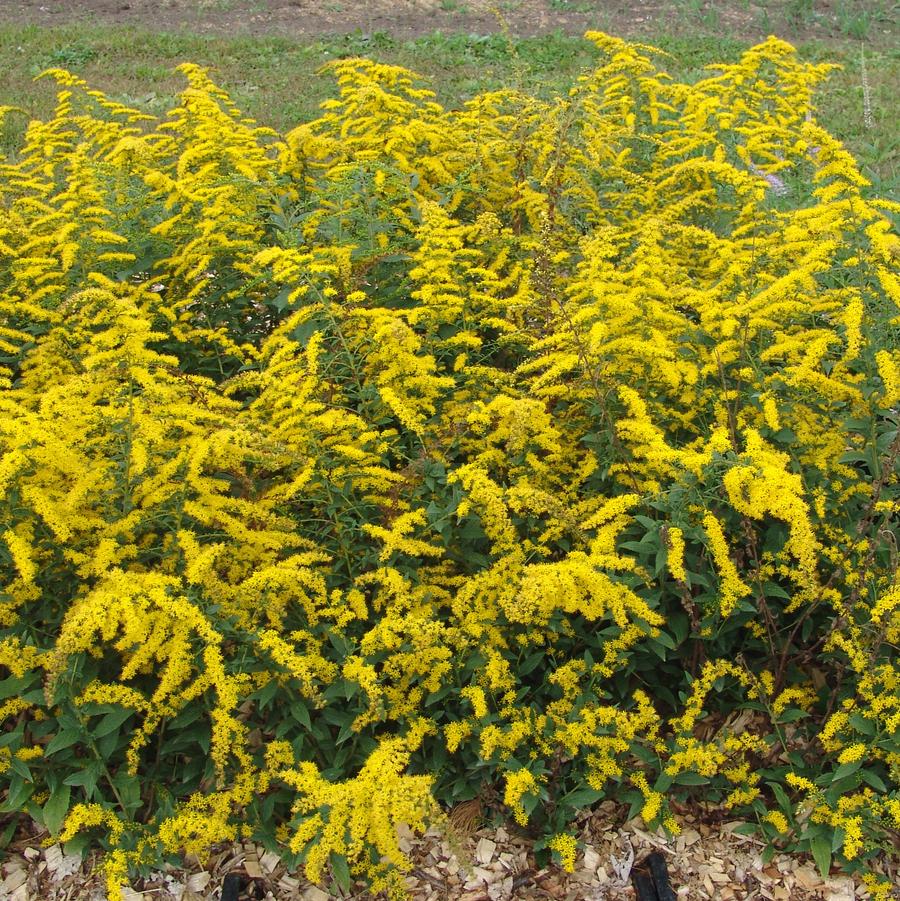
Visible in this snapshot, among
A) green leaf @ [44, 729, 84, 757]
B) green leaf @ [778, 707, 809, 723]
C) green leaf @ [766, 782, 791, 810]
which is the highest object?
green leaf @ [44, 729, 84, 757]

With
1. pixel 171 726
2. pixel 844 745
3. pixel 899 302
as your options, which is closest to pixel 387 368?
pixel 171 726

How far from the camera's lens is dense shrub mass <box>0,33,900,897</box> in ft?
9.37

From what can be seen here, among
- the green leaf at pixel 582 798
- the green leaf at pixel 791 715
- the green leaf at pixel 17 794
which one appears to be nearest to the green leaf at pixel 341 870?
the green leaf at pixel 582 798

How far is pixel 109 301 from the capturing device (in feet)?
11.3

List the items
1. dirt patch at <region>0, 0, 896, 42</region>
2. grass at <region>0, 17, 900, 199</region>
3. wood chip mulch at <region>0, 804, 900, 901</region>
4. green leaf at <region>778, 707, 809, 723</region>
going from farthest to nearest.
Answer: dirt patch at <region>0, 0, 896, 42</region> < grass at <region>0, 17, 900, 199</region> < green leaf at <region>778, 707, 809, 723</region> < wood chip mulch at <region>0, 804, 900, 901</region>


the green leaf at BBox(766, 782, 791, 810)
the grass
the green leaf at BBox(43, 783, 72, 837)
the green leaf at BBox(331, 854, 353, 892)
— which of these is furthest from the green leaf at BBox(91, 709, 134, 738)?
the grass

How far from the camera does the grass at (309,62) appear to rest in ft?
33.9

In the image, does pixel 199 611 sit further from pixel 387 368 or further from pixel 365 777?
pixel 387 368

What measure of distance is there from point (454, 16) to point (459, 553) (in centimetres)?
1265

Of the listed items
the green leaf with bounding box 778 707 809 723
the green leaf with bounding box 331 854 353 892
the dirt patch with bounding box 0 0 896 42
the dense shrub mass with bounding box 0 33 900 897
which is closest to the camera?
the green leaf with bounding box 331 854 353 892

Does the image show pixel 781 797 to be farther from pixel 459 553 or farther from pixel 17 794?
pixel 17 794

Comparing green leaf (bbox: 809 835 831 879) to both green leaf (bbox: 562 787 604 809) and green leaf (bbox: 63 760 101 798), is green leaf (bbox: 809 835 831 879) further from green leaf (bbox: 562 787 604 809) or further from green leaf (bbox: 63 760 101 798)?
green leaf (bbox: 63 760 101 798)

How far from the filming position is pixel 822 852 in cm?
288

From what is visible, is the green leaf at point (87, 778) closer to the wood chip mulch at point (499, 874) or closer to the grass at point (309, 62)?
the wood chip mulch at point (499, 874)
